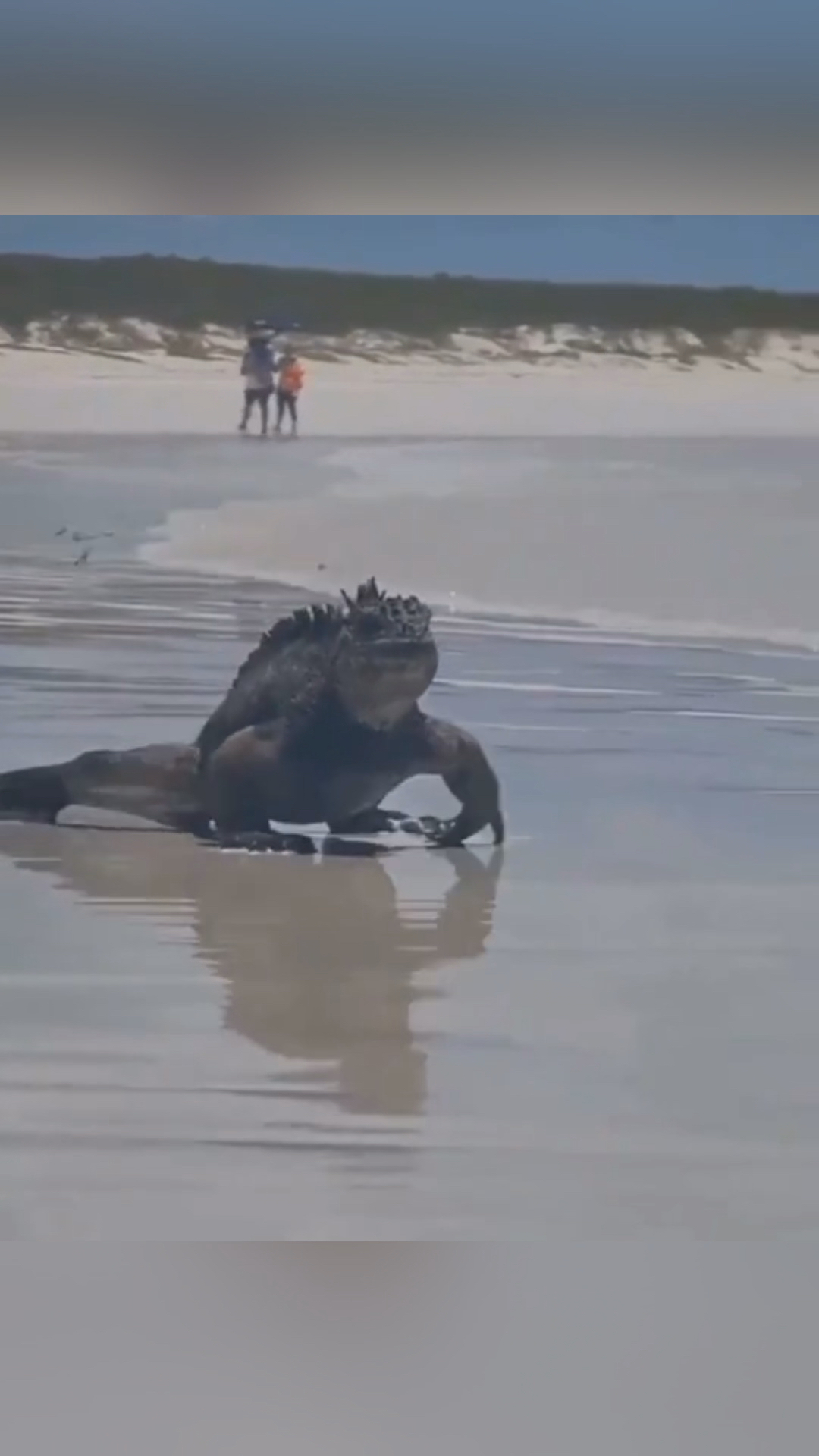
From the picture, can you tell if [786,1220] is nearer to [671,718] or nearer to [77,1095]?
[671,718]

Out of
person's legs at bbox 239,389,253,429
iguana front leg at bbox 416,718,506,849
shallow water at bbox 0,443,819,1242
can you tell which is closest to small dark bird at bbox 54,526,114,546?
shallow water at bbox 0,443,819,1242

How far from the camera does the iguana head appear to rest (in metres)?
1.40

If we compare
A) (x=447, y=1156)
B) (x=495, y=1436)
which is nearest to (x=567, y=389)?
(x=447, y=1156)

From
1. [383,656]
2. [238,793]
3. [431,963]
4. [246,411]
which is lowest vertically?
[431,963]

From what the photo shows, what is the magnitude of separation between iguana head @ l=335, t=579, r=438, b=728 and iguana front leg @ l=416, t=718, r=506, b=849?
0.04m

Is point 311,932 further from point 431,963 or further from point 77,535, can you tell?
point 77,535

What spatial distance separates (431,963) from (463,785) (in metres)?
0.14

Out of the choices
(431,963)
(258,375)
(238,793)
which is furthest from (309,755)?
(258,375)

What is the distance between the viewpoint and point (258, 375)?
4.60 ft

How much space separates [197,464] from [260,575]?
98 millimetres

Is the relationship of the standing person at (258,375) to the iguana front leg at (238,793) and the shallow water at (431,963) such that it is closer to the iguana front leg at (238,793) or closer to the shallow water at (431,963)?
the shallow water at (431,963)

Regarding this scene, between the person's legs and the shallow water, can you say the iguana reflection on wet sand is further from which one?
the person's legs

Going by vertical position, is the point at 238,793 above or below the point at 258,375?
below

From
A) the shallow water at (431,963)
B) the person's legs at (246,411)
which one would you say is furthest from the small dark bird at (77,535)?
the person's legs at (246,411)
